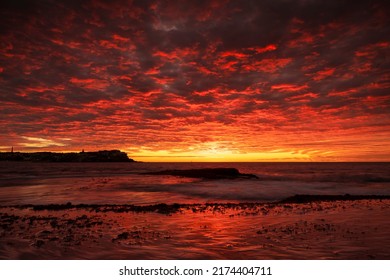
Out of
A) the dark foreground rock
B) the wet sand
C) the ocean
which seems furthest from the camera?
the dark foreground rock

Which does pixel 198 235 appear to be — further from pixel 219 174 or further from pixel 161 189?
pixel 219 174

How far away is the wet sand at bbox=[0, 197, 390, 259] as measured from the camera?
28.9ft

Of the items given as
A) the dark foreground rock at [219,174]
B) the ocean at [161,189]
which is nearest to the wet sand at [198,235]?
the ocean at [161,189]

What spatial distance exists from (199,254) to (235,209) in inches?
Answer: 360

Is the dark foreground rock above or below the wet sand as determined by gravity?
above

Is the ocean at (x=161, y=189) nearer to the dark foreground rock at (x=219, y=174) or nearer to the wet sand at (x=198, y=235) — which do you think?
the dark foreground rock at (x=219, y=174)

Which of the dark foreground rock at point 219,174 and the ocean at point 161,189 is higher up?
the dark foreground rock at point 219,174

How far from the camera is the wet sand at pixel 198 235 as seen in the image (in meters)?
8.80

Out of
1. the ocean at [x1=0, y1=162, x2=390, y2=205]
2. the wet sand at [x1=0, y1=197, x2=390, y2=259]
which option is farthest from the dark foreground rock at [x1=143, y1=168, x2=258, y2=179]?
the wet sand at [x1=0, y1=197, x2=390, y2=259]

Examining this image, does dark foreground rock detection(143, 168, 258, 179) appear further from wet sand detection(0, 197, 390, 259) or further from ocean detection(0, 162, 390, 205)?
wet sand detection(0, 197, 390, 259)

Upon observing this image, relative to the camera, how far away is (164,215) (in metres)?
15.4

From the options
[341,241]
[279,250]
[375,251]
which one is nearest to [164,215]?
[279,250]

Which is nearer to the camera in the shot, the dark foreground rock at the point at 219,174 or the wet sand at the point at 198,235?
the wet sand at the point at 198,235
